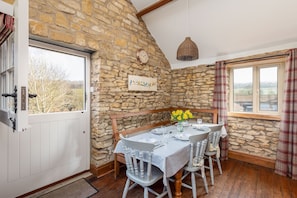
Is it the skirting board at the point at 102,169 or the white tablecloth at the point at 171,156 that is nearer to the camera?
the white tablecloth at the point at 171,156

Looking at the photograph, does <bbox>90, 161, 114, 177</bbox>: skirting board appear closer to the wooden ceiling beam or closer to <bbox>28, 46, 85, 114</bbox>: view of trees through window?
<bbox>28, 46, 85, 114</bbox>: view of trees through window

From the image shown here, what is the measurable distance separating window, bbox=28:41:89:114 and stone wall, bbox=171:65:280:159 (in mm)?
2491

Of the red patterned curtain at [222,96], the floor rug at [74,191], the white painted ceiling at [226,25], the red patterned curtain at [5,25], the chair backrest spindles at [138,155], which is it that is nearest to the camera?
the red patterned curtain at [5,25]

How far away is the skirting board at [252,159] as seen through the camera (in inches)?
114

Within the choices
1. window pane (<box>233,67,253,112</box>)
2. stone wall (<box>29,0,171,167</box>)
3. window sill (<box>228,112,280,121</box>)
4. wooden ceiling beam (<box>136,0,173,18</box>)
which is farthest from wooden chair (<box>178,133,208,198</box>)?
wooden ceiling beam (<box>136,0,173,18</box>)

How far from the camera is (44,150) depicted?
2182 mm

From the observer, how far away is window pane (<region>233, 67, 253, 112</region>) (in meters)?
3.29

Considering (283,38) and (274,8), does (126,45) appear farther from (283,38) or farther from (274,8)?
(283,38)

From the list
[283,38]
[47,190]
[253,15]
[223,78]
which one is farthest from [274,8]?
[47,190]

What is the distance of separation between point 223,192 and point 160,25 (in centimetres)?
332

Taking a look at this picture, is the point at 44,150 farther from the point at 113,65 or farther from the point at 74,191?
the point at 113,65

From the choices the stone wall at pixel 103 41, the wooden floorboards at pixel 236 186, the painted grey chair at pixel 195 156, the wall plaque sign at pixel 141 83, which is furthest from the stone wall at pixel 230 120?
the painted grey chair at pixel 195 156

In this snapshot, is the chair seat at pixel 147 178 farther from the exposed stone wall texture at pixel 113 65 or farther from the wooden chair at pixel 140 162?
the exposed stone wall texture at pixel 113 65

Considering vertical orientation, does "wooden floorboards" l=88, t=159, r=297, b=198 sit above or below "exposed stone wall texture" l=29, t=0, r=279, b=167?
below
